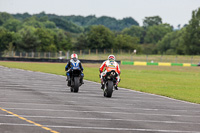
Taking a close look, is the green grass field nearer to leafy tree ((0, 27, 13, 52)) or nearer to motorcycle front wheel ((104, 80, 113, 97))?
motorcycle front wheel ((104, 80, 113, 97))

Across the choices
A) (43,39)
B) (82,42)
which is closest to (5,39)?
(43,39)

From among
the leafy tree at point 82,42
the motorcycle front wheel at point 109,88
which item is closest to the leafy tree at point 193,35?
the leafy tree at point 82,42

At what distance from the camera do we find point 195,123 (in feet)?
37.2

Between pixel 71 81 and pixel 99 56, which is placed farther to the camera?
pixel 99 56

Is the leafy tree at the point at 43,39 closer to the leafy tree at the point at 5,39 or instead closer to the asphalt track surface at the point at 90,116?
the leafy tree at the point at 5,39

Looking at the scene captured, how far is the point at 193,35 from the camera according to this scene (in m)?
134

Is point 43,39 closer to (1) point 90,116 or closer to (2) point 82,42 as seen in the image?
(2) point 82,42

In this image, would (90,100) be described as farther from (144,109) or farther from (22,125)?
(22,125)

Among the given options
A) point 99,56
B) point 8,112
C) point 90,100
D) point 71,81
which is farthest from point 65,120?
point 99,56

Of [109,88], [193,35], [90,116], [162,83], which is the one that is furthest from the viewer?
[193,35]

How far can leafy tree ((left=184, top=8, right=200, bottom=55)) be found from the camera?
431 feet

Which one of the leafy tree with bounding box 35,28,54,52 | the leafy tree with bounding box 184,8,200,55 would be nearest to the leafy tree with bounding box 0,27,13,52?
the leafy tree with bounding box 35,28,54,52

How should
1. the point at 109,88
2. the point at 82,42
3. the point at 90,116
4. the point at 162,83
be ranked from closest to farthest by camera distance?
1. the point at 90,116
2. the point at 109,88
3. the point at 162,83
4. the point at 82,42

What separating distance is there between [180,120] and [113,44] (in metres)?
128
